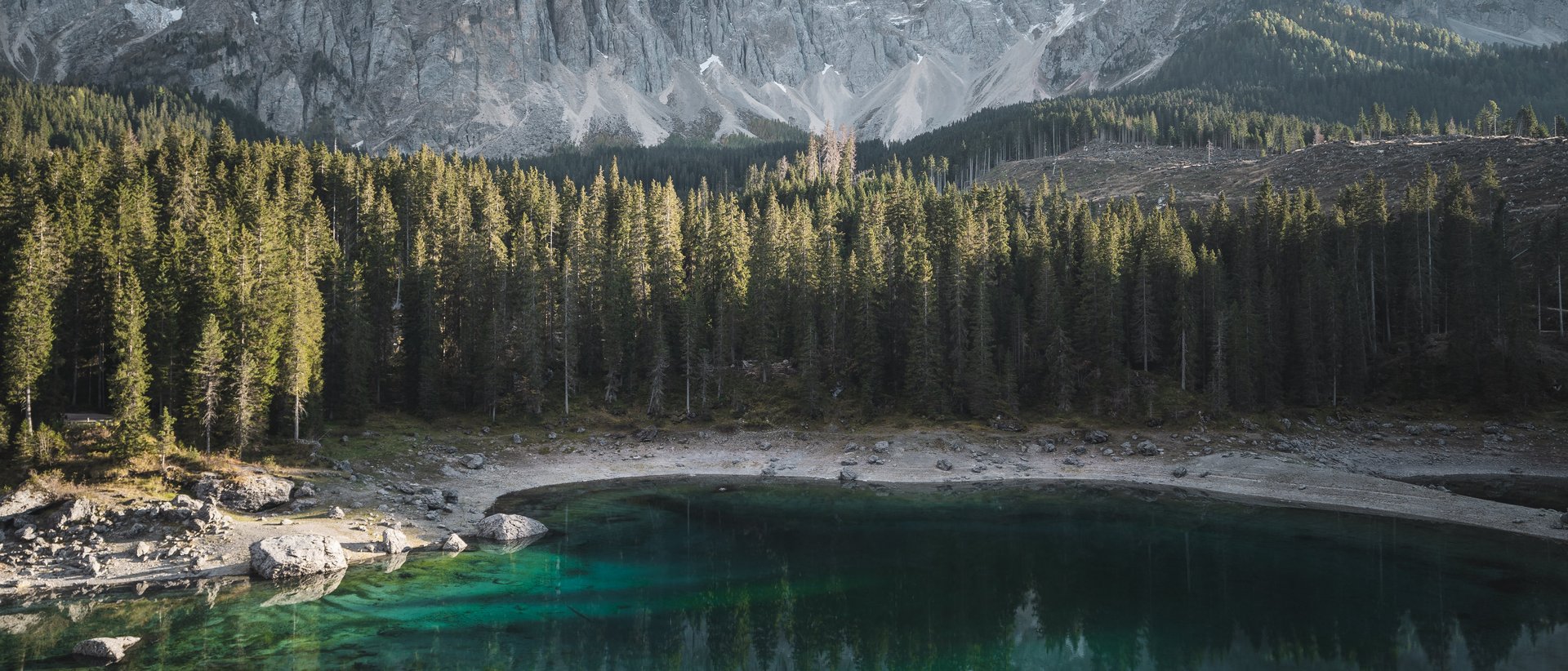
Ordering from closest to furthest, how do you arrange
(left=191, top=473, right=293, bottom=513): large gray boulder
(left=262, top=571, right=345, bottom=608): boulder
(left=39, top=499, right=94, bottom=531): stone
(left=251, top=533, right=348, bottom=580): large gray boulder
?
(left=262, top=571, right=345, bottom=608): boulder → (left=251, top=533, right=348, bottom=580): large gray boulder → (left=39, top=499, right=94, bottom=531): stone → (left=191, top=473, right=293, bottom=513): large gray boulder

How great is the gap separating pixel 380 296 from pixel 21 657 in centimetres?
5134

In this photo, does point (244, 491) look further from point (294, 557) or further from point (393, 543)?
point (393, 543)

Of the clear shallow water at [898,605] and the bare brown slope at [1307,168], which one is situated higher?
the bare brown slope at [1307,168]

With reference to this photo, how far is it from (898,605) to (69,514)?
35.0 metres

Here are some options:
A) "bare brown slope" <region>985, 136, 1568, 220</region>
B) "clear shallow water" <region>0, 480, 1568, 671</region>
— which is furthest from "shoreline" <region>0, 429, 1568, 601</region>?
"bare brown slope" <region>985, 136, 1568, 220</region>

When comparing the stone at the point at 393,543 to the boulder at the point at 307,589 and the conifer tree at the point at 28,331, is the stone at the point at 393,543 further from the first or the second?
the conifer tree at the point at 28,331

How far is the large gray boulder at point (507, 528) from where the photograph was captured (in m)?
37.3

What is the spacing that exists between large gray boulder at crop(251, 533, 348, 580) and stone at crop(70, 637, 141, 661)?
8.21m

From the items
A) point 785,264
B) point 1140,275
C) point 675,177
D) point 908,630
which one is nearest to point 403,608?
point 908,630

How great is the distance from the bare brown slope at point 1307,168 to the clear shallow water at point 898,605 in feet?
277

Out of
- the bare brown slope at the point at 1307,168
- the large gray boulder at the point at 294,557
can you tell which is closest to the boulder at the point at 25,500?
the large gray boulder at the point at 294,557

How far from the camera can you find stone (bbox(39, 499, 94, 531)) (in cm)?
3356

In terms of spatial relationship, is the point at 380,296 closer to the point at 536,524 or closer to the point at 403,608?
the point at 536,524

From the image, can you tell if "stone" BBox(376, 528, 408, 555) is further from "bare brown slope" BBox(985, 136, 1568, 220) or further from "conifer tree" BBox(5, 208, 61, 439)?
"bare brown slope" BBox(985, 136, 1568, 220)
